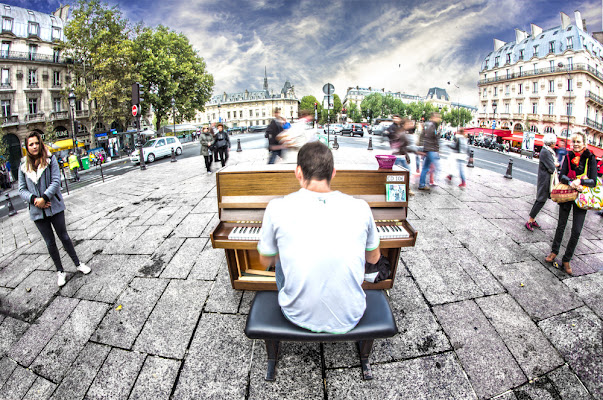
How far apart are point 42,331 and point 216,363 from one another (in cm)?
196

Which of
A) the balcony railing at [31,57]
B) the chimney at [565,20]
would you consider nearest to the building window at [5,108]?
the balcony railing at [31,57]

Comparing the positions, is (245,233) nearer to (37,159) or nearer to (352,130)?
(37,159)

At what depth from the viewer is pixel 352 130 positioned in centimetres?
2795

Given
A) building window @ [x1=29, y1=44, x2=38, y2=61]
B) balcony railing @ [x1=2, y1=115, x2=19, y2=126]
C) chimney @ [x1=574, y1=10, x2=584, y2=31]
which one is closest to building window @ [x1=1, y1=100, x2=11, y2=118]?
balcony railing @ [x1=2, y1=115, x2=19, y2=126]

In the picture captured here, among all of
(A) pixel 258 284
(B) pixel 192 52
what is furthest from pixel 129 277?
(B) pixel 192 52

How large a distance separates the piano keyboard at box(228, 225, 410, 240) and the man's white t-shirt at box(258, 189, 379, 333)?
0.93m

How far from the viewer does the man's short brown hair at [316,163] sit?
1.59m

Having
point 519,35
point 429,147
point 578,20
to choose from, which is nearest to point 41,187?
point 429,147

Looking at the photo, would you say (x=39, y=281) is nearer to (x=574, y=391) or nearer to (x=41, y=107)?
(x=574, y=391)

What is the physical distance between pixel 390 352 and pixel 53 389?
9.10 ft

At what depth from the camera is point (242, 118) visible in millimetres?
93125

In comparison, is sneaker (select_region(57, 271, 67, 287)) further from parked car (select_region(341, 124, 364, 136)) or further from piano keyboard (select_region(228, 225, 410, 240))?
parked car (select_region(341, 124, 364, 136))

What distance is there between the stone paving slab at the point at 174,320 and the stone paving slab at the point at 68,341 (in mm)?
559

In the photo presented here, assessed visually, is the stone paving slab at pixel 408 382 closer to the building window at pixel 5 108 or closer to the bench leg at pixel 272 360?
the bench leg at pixel 272 360
